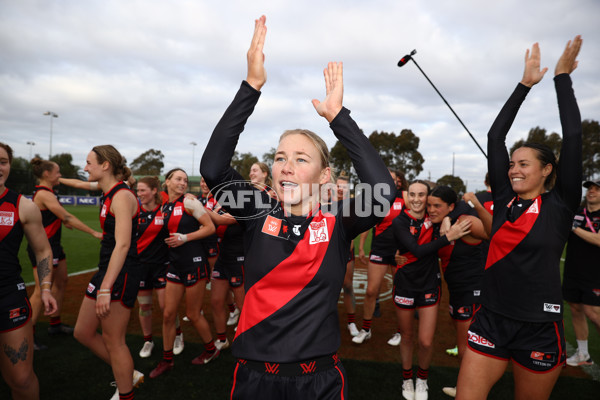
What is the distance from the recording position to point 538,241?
265cm

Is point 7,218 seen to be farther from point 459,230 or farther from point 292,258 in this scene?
point 459,230

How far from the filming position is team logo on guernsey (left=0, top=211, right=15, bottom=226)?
2950 millimetres

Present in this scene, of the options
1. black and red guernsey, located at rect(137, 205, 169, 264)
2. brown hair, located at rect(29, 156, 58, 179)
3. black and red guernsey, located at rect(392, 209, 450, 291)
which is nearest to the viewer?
black and red guernsey, located at rect(392, 209, 450, 291)

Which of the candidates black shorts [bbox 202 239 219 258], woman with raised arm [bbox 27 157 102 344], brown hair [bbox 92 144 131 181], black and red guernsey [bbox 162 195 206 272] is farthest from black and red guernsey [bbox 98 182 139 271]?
black shorts [bbox 202 239 219 258]

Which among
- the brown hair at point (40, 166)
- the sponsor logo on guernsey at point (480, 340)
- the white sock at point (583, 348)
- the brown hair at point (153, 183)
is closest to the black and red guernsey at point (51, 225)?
the brown hair at point (40, 166)

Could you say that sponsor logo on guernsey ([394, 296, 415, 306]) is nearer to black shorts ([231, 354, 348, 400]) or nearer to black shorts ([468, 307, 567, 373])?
black shorts ([468, 307, 567, 373])

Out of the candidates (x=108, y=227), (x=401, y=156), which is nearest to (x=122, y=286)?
(x=108, y=227)

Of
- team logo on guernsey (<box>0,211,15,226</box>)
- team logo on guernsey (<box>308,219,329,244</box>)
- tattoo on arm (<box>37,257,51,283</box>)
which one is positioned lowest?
tattoo on arm (<box>37,257,51,283</box>)

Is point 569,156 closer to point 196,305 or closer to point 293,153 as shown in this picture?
point 293,153

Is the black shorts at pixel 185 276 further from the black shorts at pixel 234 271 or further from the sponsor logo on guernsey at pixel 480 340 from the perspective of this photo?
the sponsor logo on guernsey at pixel 480 340

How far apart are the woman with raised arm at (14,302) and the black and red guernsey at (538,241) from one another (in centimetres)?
384

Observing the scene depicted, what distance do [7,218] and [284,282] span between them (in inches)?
107

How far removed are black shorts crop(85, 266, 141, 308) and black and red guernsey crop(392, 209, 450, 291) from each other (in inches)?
123

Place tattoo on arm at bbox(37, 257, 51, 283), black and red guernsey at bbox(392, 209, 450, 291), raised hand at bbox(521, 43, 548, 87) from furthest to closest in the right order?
black and red guernsey at bbox(392, 209, 450, 291) → tattoo on arm at bbox(37, 257, 51, 283) → raised hand at bbox(521, 43, 548, 87)
